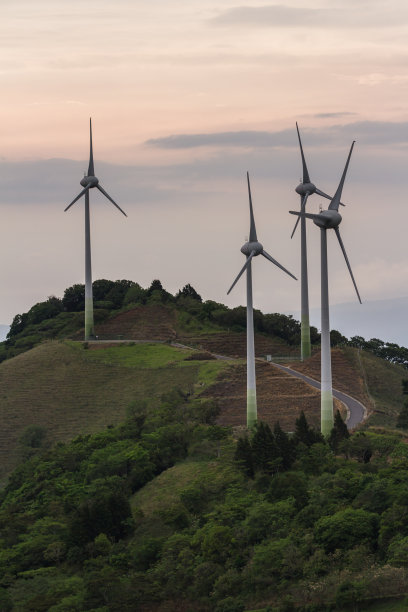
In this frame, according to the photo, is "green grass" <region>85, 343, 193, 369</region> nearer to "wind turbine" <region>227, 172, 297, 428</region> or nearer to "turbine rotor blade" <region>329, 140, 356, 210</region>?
"wind turbine" <region>227, 172, 297, 428</region>

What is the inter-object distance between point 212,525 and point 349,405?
1466 inches

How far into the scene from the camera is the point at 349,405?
138625 millimetres

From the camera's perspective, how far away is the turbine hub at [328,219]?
377 feet

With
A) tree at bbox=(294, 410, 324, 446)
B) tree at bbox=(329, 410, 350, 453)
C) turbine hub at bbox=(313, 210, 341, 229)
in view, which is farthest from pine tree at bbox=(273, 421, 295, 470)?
turbine hub at bbox=(313, 210, 341, 229)

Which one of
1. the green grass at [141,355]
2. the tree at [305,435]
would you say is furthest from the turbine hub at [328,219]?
the green grass at [141,355]

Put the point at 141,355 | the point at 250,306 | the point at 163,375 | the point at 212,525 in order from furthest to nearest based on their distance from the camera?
the point at 141,355 → the point at 163,375 → the point at 250,306 → the point at 212,525

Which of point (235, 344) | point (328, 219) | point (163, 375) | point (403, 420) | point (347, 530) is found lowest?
point (347, 530)

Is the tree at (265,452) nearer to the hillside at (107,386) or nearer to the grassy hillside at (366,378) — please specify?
the hillside at (107,386)

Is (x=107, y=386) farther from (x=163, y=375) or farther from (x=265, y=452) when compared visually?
(x=265, y=452)

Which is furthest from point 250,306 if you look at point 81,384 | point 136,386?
point 81,384

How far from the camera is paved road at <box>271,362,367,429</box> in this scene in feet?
429

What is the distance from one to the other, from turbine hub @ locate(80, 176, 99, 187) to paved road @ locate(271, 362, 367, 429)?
1630 inches

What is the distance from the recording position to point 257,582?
94.7 m

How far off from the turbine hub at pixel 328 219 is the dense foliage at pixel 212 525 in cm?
1948
